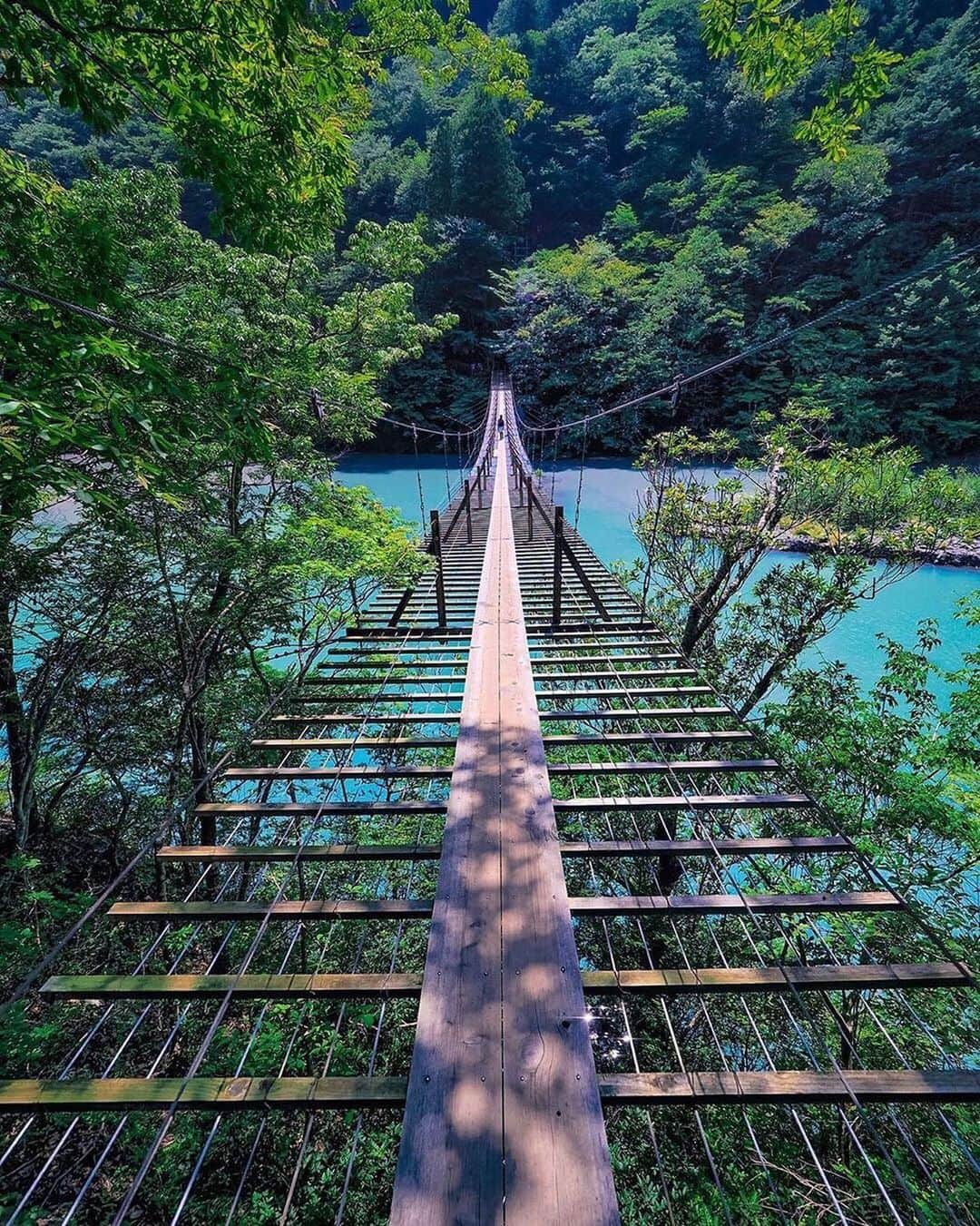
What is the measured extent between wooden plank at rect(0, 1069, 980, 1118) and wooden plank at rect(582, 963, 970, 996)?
0.38 feet

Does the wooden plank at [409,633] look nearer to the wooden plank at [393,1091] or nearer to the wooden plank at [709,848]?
the wooden plank at [709,848]

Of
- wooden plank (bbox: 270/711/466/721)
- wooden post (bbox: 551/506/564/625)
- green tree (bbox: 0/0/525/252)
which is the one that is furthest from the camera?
wooden post (bbox: 551/506/564/625)

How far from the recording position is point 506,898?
3.32 ft

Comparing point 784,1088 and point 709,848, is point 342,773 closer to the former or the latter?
Answer: point 709,848

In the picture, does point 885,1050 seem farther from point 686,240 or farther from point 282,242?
point 686,240

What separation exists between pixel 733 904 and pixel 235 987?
3.07 ft

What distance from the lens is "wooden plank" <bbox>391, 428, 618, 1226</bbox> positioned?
63cm

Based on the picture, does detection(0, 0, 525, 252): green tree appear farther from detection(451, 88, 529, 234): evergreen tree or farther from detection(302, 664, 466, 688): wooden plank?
detection(451, 88, 529, 234): evergreen tree

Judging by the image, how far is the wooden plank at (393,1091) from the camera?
0.74 meters

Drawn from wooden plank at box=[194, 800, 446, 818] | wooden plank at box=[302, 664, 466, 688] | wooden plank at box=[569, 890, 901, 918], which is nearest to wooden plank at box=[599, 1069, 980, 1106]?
wooden plank at box=[569, 890, 901, 918]

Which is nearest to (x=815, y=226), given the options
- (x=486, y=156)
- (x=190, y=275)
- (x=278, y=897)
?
(x=486, y=156)

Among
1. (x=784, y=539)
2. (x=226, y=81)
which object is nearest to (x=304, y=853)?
(x=226, y=81)

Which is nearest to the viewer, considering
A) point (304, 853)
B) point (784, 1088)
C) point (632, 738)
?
point (784, 1088)

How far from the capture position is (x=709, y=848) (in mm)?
1181
